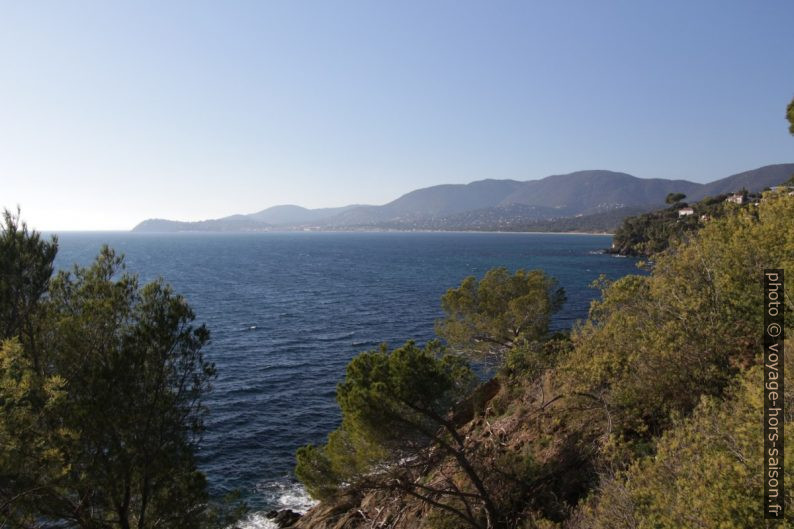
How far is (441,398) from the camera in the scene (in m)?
17.7

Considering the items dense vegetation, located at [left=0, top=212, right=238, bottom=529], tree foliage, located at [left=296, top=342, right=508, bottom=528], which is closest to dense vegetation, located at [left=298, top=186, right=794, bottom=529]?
tree foliage, located at [left=296, top=342, right=508, bottom=528]

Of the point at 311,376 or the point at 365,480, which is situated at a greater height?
the point at 365,480

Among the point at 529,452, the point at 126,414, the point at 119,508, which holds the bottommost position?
the point at 529,452

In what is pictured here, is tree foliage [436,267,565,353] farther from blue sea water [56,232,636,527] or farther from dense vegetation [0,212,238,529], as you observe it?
dense vegetation [0,212,238,529]

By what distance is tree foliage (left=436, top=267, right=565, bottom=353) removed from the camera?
1395 inches

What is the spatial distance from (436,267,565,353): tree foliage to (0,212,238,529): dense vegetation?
898 inches

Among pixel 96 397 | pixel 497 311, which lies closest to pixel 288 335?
pixel 497 311

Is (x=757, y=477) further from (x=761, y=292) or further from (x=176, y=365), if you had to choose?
(x=176, y=365)

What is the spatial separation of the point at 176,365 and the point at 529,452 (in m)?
15.1

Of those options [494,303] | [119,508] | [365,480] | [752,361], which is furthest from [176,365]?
[494,303]

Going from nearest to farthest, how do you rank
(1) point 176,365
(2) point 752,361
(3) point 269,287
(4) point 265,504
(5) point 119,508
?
(5) point 119,508, (2) point 752,361, (1) point 176,365, (4) point 265,504, (3) point 269,287

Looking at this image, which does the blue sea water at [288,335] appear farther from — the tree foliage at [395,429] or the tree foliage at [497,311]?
the tree foliage at [497,311]

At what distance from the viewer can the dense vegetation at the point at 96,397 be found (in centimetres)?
1200

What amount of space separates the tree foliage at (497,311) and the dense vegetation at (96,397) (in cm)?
2280
